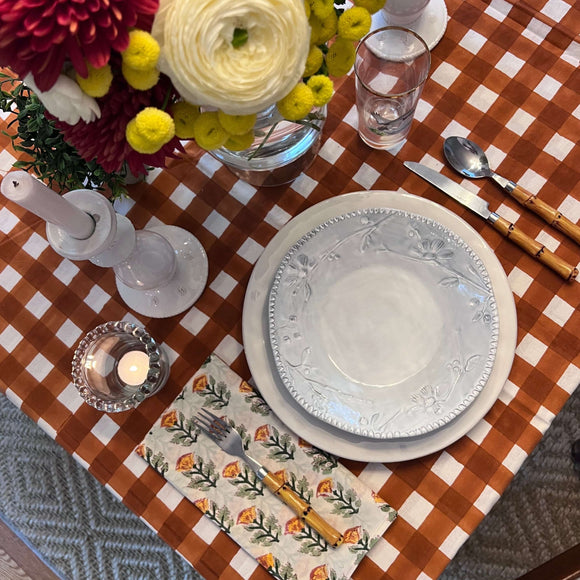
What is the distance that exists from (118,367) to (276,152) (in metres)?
0.36

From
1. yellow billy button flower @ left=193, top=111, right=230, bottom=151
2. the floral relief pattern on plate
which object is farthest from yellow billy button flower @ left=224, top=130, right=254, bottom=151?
the floral relief pattern on plate

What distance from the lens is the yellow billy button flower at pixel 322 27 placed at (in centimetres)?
48

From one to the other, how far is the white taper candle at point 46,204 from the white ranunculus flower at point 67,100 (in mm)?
87

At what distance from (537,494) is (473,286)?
76 centimetres

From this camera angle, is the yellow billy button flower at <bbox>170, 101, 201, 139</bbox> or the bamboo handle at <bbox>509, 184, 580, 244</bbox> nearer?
the yellow billy button flower at <bbox>170, 101, 201, 139</bbox>

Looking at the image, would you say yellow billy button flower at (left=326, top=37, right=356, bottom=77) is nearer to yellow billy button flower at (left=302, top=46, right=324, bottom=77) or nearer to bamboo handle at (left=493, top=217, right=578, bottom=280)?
yellow billy button flower at (left=302, top=46, right=324, bottom=77)

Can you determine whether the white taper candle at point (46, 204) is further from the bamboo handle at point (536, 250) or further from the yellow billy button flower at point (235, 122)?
the bamboo handle at point (536, 250)

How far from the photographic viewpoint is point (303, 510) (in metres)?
0.72

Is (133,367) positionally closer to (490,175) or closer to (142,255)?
(142,255)

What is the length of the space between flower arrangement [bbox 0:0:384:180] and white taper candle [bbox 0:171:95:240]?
64 millimetres

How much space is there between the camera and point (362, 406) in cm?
72

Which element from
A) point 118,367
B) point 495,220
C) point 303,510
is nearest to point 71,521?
point 118,367

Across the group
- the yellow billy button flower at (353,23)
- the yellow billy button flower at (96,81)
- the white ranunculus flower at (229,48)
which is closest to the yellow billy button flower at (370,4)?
the yellow billy button flower at (353,23)

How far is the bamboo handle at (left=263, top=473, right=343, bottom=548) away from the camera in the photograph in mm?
708
